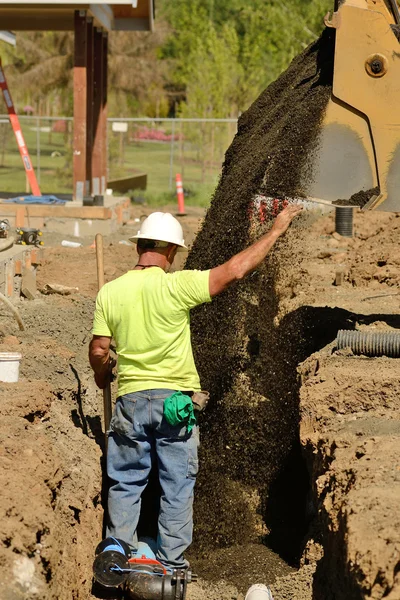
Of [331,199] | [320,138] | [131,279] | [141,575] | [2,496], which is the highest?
[320,138]

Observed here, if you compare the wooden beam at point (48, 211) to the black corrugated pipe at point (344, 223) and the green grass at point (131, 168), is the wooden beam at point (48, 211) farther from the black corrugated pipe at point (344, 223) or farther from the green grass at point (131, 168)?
the green grass at point (131, 168)

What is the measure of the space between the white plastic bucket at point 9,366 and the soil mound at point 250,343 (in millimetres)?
2076

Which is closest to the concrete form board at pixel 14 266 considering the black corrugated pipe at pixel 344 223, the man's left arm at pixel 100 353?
the man's left arm at pixel 100 353

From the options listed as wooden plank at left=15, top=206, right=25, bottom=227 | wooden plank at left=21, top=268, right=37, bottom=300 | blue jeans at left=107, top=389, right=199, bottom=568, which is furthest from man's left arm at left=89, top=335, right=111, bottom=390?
wooden plank at left=15, top=206, right=25, bottom=227

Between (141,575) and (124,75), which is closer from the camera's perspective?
(141,575)

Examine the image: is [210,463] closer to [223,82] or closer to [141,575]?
[141,575]

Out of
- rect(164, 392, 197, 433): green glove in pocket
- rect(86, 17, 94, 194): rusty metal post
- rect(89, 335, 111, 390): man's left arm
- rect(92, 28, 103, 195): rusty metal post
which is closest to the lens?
rect(164, 392, 197, 433): green glove in pocket

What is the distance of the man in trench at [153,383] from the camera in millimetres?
5625

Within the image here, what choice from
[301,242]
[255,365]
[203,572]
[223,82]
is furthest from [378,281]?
[223,82]

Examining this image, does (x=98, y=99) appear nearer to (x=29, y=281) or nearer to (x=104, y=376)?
(x=29, y=281)

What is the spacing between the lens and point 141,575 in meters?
5.41

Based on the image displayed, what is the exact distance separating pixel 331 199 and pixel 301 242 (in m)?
7.88

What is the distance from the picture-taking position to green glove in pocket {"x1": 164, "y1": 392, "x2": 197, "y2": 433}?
217 inches

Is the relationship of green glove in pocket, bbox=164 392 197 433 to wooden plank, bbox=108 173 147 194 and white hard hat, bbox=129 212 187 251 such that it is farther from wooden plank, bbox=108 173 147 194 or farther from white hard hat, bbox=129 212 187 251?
→ wooden plank, bbox=108 173 147 194
